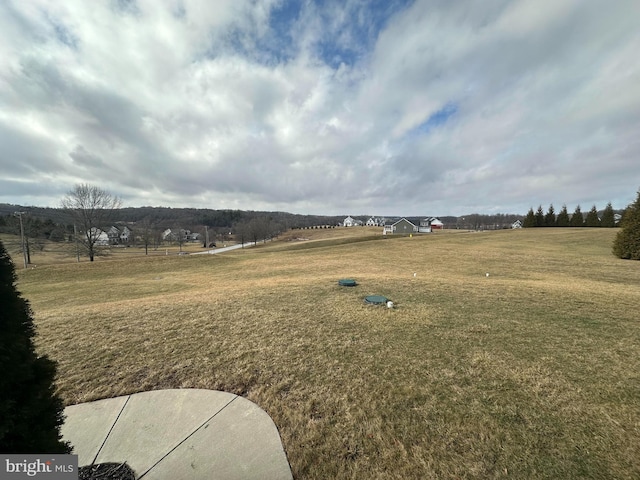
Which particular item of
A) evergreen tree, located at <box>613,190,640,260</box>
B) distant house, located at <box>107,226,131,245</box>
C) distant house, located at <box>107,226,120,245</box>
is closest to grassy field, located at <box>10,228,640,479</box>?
evergreen tree, located at <box>613,190,640,260</box>

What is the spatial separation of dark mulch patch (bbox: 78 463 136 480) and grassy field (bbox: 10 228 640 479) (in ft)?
4.31

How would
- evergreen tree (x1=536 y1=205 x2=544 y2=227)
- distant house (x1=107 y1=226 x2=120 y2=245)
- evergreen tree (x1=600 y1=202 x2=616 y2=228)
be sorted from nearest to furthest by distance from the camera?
evergreen tree (x1=600 y1=202 x2=616 y2=228) → evergreen tree (x1=536 y1=205 x2=544 y2=227) → distant house (x1=107 y1=226 x2=120 y2=245)

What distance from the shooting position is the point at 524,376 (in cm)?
396

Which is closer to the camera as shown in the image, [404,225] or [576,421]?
[576,421]

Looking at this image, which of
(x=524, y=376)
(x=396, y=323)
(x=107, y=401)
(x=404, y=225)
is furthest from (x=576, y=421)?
(x=404, y=225)

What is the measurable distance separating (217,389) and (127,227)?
92299mm

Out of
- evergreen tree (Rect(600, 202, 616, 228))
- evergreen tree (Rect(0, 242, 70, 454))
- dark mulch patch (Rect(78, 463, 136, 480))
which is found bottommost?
dark mulch patch (Rect(78, 463, 136, 480))

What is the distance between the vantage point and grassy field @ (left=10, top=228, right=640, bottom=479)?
2.65m

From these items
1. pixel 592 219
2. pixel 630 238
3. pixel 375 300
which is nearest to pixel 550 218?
pixel 592 219

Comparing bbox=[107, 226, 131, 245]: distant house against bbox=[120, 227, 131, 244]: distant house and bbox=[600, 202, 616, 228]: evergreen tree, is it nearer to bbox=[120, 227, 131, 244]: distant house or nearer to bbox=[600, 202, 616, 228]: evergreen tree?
bbox=[120, 227, 131, 244]: distant house

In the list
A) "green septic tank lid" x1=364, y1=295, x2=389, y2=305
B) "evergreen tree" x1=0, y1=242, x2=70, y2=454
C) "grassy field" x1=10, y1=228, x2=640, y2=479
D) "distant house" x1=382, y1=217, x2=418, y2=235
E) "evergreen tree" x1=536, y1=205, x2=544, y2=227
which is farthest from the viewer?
"distant house" x1=382, y1=217, x2=418, y2=235

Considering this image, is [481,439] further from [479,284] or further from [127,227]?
[127,227]
